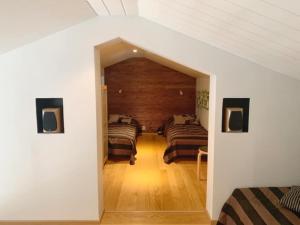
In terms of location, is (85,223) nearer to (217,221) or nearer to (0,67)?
(217,221)

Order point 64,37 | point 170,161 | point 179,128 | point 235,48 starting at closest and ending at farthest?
point 235,48, point 64,37, point 170,161, point 179,128

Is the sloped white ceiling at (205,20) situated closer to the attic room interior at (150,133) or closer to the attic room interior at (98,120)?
the attic room interior at (98,120)

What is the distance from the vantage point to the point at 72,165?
8.75 feet

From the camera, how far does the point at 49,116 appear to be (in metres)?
2.57

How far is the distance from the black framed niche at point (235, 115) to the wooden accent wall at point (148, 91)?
4731mm

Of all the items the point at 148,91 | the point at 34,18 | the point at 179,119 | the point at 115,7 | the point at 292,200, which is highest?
the point at 115,7

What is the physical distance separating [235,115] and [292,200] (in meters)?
0.93

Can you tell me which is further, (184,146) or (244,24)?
(184,146)

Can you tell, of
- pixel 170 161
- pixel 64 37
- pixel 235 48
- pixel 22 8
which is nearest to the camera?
pixel 22 8

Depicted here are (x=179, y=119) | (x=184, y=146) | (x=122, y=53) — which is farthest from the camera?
(x=179, y=119)

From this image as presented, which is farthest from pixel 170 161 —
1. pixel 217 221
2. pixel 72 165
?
pixel 72 165

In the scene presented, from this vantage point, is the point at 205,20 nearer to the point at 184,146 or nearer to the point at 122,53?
the point at 184,146

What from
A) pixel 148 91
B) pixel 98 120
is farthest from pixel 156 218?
pixel 148 91

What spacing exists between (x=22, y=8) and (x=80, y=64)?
930 millimetres
